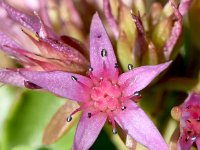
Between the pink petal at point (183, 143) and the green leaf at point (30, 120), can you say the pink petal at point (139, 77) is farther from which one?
the green leaf at point (30, 120)

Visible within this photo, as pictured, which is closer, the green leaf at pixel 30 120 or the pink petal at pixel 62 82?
the pink petal at pixel 62 82

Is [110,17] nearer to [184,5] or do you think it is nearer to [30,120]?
→ [184,5]

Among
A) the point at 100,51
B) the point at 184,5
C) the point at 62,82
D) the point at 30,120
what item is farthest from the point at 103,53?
the point at 30,120

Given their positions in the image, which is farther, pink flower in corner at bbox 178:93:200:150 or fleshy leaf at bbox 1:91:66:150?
fleshy leaf at bbox 1:91:66:150

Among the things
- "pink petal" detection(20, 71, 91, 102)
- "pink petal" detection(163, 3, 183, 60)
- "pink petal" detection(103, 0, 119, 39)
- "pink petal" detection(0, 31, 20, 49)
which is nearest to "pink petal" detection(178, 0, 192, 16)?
"pink petal" detection(163, 3, 183, 60)

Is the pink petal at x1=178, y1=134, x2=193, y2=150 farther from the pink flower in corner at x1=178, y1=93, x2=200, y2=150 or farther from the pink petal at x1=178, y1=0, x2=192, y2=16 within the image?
the pink petal at x1=178, y1=0, x2=192, y2=16

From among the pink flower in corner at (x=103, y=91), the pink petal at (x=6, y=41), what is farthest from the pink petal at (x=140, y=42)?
the pink petal at (x=6, y=41)
